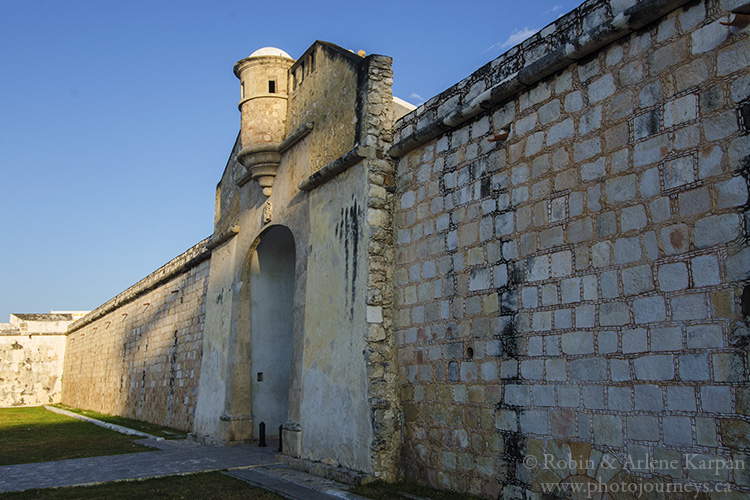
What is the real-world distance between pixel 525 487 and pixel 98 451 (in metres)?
6.94

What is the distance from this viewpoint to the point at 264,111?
917cm

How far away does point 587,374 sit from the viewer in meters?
4.54

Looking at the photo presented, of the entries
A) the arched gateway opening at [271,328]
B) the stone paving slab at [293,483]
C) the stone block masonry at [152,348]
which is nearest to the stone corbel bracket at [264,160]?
the arched gateway opening at [271,328]

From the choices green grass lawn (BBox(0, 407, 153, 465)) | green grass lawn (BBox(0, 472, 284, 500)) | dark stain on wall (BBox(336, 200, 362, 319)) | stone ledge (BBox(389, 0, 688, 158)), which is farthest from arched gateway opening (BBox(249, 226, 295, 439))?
stone ledge (BBox(389, 0, 688, 158))

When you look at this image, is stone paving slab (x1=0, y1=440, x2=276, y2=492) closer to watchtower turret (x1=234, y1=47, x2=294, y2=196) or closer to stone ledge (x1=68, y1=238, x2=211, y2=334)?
watchtower turret (x1=234, y1=47, x2=294, y2=196)

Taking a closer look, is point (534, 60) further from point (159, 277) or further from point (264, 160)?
point (159, 277)

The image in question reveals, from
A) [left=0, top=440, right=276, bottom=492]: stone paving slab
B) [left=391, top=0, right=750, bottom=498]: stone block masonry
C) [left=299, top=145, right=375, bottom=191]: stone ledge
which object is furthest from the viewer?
[left=299, top=145, right=375, bottom=191]: stone ledge

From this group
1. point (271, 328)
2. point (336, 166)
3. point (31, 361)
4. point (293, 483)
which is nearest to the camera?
point (293, 483)

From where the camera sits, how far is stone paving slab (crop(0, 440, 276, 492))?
6.84m

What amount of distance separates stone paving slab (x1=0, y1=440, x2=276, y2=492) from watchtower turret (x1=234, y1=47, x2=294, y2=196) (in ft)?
12.3

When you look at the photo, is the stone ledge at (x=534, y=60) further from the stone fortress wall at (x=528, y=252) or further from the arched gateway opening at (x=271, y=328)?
the arched gateway opening at (x=271, y=328)

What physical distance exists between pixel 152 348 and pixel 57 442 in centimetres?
514

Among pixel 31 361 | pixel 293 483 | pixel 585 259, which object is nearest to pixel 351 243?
pixel 293 483

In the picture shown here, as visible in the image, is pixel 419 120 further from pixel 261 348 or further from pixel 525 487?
pixel 261 348
